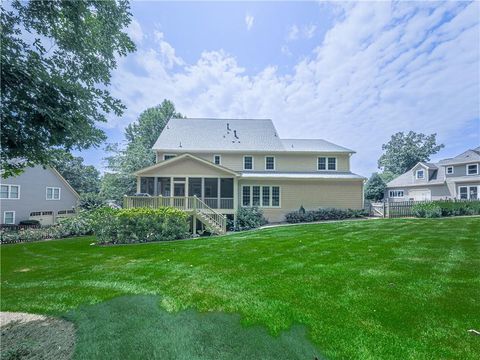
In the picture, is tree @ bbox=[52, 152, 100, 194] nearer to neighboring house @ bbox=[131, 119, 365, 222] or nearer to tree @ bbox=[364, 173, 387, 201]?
neighboring house @ bbox=[131, 119, 365, 222]

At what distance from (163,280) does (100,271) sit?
2.26m

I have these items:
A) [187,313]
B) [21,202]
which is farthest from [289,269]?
[21,202]

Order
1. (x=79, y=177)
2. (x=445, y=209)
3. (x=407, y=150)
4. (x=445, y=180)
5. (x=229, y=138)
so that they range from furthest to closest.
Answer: (x=407, y=150)
(x=79, y=177)
(x=445, y=180)
(x=229, y=138)
(x=445, y=209)

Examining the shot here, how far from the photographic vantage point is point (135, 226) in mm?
11008

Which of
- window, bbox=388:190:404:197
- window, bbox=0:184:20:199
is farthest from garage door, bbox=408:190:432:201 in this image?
window, bbox=0:184:20:199

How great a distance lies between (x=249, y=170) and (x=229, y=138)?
12.1 ft

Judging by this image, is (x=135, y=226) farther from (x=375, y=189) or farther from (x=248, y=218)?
(x=375, y=189)

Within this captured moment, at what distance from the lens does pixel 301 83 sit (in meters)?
16.5

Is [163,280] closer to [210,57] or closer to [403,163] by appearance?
[210,57]

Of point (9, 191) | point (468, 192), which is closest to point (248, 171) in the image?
point (9, 191)

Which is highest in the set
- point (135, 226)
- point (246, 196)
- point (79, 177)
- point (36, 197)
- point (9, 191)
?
point (79, 177)

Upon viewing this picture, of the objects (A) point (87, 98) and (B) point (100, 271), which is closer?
(A) point (87, 98)

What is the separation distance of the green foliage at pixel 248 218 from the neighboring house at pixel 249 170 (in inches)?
25.0

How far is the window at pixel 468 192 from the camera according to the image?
930 inches
